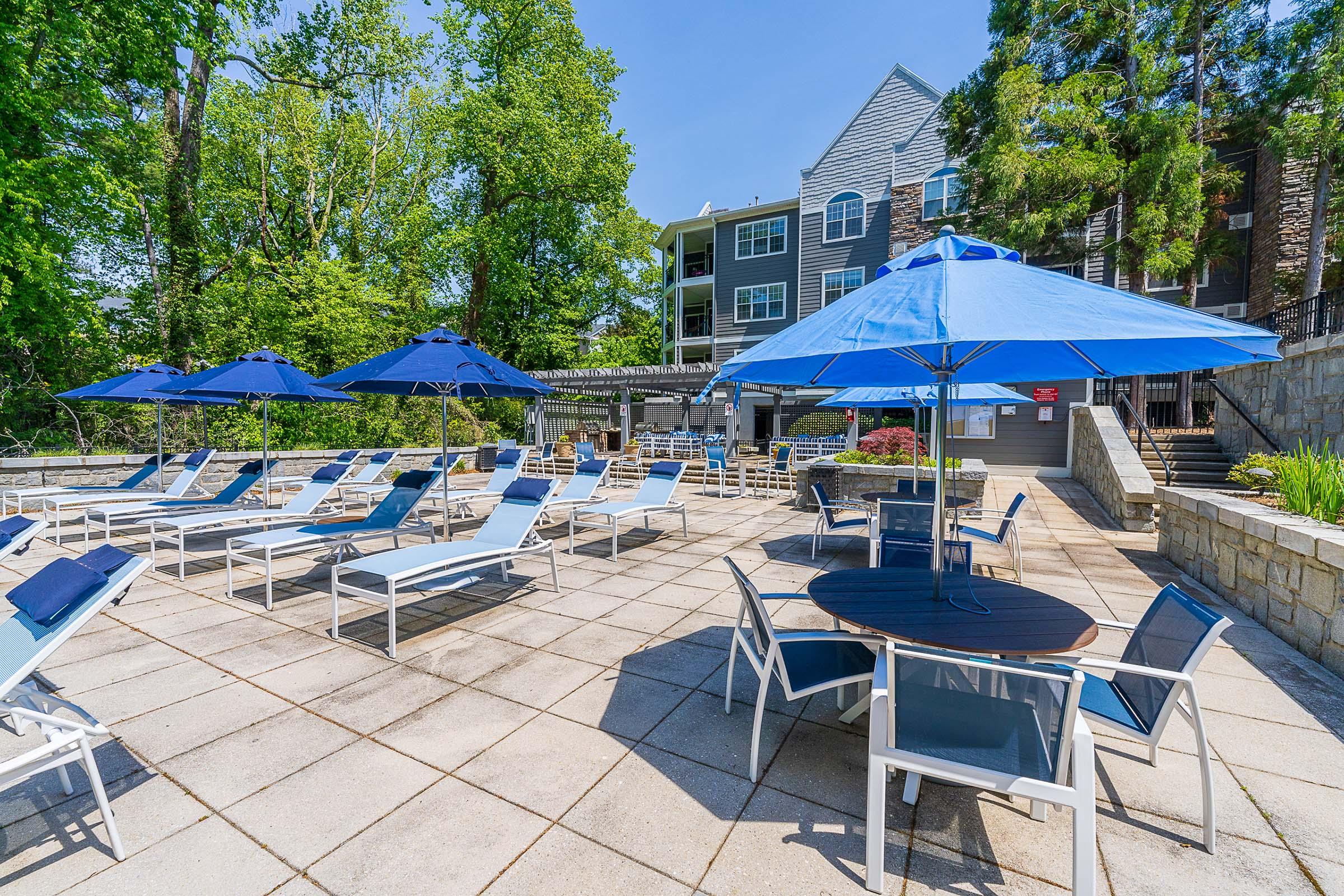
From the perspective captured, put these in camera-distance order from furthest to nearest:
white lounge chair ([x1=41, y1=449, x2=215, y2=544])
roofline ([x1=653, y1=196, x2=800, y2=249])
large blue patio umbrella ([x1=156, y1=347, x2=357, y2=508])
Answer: roofline ([x1=653, y1=196, x2=800, y2=249])
white lounge chair ([x1=41, y1=449, x2=215, y2=544])
large blue patio umbrella ([x1=156, y1=347, x2=357, y2=508])

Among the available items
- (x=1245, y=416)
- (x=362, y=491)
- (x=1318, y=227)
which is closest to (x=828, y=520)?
(x=362, y=491)

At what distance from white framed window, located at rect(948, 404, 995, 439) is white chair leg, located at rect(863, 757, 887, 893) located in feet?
50.6

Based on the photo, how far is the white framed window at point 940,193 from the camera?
58.0 ft

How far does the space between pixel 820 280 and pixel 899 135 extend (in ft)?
17.8

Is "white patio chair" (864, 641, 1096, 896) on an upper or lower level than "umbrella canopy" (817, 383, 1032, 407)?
lower

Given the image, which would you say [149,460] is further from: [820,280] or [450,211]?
[820,280]

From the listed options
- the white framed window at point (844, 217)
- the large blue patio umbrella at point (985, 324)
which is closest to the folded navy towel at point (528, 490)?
the large blue patio umbrella at point (985, 324)

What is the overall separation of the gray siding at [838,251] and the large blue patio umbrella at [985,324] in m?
16.2

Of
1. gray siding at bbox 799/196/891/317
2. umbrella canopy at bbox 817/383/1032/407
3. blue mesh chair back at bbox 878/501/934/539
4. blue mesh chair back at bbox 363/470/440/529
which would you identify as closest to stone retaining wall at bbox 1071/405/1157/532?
umbrella canopy at bbox 817/383/1032/407

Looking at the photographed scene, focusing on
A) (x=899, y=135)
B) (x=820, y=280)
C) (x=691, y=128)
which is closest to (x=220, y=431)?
(x=820, y=280)

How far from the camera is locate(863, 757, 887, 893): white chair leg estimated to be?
5.92ft

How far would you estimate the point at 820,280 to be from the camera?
20.2 metres

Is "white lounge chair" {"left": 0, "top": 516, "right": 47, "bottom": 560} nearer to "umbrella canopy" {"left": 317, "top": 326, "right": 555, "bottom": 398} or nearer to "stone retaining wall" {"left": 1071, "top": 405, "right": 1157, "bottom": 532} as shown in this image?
"umbrella canopy" {"left": 317, "top": 326, "right": 555, "bottom": 398}

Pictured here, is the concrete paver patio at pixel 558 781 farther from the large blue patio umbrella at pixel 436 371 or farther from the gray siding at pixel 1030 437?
the gray siding at pixel 1030 437
